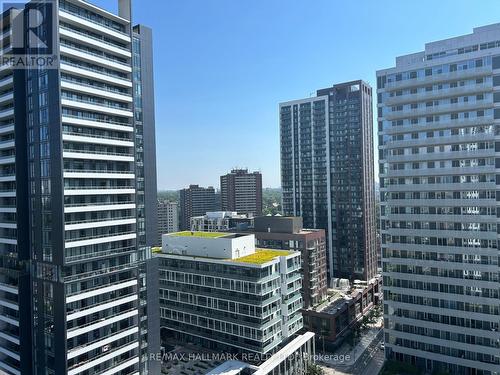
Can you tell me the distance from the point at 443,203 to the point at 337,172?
57.7 meters

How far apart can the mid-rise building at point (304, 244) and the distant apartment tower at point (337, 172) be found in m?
24.3

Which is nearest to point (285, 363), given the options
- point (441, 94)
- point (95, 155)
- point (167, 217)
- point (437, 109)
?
point (95, 155)

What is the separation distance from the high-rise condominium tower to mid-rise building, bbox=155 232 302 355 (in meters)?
13.0

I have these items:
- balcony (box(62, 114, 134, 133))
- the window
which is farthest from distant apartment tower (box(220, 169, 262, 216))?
balcony (box(62, 114, 134, 133))

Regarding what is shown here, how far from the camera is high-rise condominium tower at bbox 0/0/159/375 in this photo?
4372 centimetres

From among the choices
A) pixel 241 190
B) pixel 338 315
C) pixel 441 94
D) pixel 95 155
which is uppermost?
pixel 441 94

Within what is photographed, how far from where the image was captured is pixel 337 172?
120 m

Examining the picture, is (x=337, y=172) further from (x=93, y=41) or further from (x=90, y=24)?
(x=90, y=24)

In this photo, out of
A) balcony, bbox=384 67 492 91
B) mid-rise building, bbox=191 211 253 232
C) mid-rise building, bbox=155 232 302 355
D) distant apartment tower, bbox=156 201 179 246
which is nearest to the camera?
balcony, bbox=384 67 492 91

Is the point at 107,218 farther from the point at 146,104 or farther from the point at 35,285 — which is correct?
the point at 146,104

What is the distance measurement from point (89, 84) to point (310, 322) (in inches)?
2584

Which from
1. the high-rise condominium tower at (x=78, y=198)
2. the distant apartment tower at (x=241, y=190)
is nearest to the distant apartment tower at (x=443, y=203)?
the high-rise condominium tower at (x=78, y=198)

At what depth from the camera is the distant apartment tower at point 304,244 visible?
8812 centimetres

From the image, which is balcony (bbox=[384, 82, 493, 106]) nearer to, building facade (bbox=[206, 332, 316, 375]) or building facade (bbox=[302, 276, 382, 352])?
building facade (bbox=[302, 276, 382, 352])
